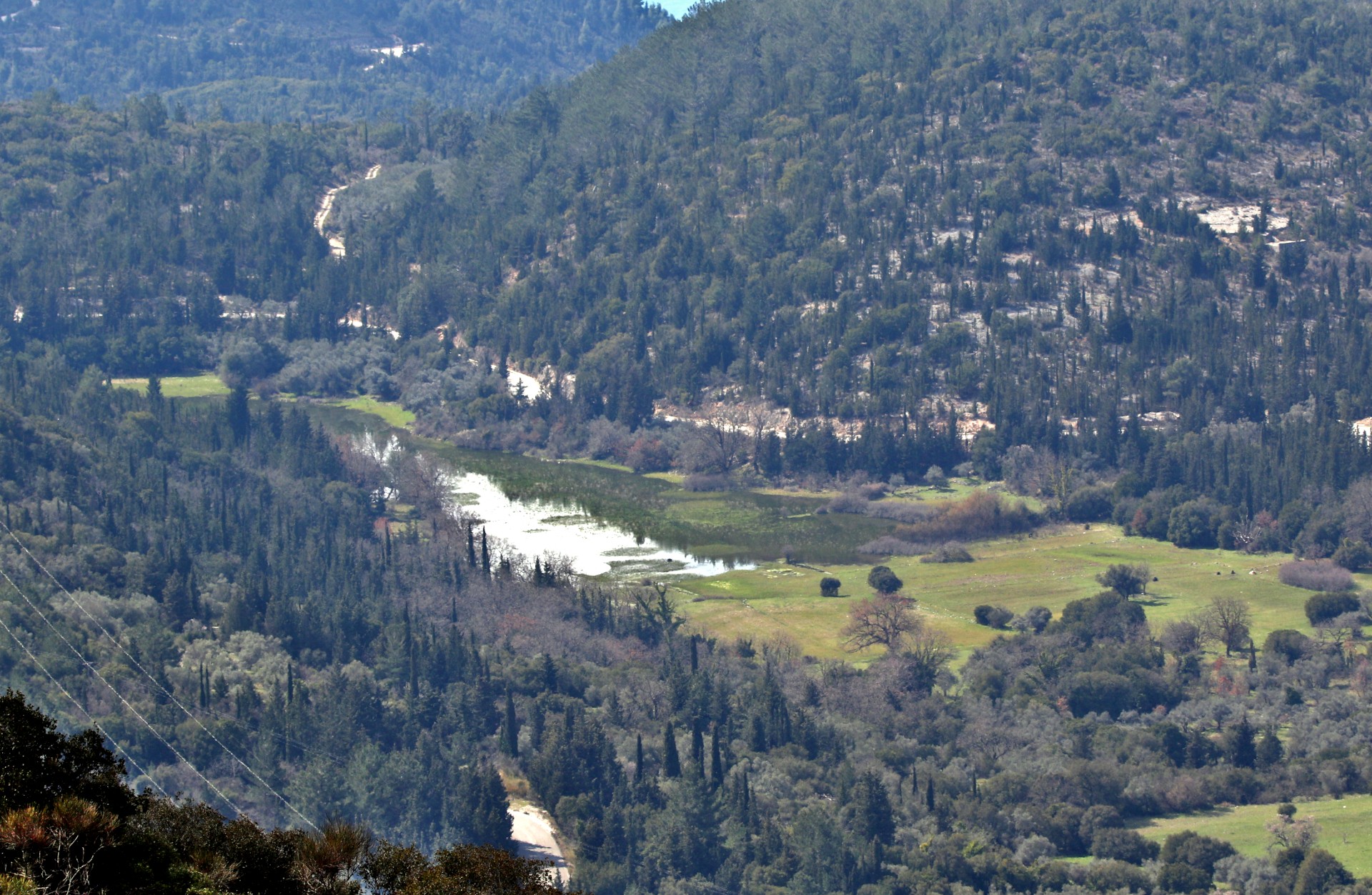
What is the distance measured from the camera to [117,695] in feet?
247

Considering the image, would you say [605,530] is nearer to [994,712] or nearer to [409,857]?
[994,712]

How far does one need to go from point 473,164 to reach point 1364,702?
13077 cm

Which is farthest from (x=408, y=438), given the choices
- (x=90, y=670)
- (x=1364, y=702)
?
(x=1364, y=702)

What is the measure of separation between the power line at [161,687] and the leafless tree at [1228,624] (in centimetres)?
4375

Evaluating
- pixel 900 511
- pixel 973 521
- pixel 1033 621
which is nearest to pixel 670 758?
pixel 1033 621

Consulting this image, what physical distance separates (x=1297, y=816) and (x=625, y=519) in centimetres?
6228

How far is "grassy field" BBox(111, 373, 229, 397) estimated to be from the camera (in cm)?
15588

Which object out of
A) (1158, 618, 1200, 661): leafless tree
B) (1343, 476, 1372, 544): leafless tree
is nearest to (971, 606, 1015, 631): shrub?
(1158, 618, 1200, 661): leafless tree

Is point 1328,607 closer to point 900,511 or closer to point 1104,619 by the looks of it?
point 1104,619

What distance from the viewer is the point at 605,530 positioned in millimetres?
122500

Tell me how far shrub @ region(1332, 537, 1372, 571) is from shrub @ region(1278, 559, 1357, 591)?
4.90 feet

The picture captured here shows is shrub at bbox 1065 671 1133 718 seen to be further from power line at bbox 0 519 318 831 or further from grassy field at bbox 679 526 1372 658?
power line at bbox 0 519 318 831

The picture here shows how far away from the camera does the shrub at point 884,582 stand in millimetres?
103750

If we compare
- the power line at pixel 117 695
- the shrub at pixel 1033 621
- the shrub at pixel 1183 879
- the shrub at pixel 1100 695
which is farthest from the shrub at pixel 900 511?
the shrub at pixel 1183 879
